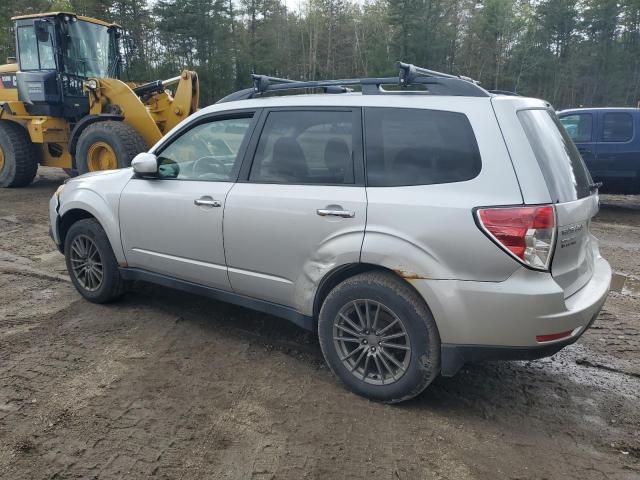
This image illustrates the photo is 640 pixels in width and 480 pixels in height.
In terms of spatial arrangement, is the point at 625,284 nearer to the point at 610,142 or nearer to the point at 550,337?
the point at 550,337

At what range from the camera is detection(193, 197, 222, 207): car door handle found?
372cm

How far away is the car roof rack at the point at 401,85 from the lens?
305 centimetres

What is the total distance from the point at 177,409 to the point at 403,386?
1.32 m

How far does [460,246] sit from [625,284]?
12.8ft

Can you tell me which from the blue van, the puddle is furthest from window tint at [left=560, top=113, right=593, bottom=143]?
the puddle

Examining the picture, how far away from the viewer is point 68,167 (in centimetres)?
1091

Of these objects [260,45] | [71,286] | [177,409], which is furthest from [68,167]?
[260,45]

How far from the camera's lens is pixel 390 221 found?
2.98 metres

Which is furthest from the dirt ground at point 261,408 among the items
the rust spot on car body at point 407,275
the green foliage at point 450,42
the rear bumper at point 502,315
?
the green foliage at point 450,42

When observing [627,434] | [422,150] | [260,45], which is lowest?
[627,434]

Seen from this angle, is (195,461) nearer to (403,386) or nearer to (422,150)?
(403,386)

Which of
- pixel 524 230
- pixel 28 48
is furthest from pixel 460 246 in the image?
pixel 28 48

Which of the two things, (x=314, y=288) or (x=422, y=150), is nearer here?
(x=422, y=150)

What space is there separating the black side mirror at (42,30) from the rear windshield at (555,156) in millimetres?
9812
